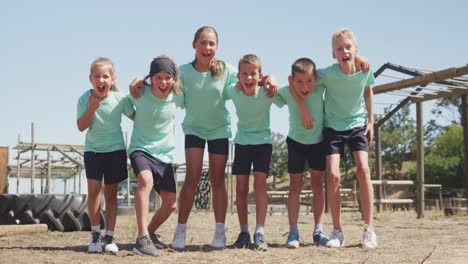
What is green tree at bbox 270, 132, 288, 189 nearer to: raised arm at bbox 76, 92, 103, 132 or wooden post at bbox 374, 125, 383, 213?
wooden post at bbox 374, 125, 383, 213

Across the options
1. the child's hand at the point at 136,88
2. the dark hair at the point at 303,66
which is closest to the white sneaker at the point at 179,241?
the child's hand at the point at 136,88

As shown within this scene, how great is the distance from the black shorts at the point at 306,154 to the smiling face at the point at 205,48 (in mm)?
998

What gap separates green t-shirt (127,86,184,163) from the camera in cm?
436

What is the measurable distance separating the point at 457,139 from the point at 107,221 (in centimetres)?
3328

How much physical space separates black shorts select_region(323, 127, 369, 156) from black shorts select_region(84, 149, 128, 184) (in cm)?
171

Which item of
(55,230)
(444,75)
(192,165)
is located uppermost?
(444,75)

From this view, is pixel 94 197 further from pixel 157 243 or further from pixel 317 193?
pixel 317 193

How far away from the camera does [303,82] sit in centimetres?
455

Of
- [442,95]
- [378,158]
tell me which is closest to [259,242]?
[442,95]

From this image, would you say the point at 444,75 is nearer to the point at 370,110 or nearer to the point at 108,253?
the point at 370,110

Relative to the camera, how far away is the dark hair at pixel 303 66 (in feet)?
14.9

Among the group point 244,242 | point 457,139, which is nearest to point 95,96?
point 244,242

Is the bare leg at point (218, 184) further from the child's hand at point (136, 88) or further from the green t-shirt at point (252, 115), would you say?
the child's hand at point (136, 88)

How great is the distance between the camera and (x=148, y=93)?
443 cm
